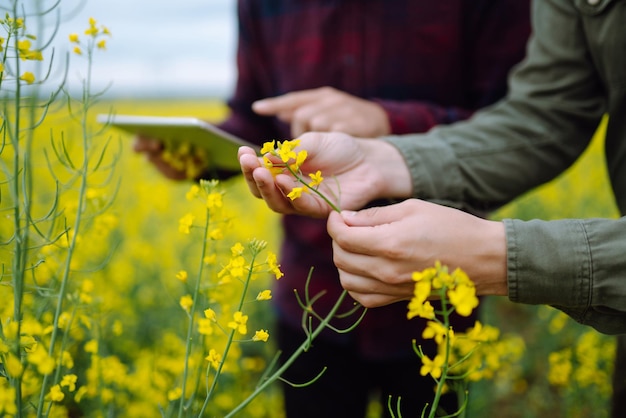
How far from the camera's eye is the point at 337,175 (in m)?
1.13

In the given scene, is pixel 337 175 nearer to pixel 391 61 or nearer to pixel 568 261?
pixel 568 261

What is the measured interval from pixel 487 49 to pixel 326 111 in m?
0.55

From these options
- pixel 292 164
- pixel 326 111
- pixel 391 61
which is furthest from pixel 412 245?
pixel 391 61

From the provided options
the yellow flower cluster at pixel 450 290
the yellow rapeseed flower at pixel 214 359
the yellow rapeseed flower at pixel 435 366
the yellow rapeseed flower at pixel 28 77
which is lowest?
the yellow rapeseed flower at pixel 214 359

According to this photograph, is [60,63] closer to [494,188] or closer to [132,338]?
[494,188]

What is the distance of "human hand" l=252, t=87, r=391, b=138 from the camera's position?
136 centimetres

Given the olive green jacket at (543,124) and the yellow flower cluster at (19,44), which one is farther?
the olive green jacket at (543,124)

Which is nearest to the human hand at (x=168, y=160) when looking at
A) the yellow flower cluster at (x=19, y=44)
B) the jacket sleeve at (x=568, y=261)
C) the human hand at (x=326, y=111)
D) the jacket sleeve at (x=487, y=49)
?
the human hand at (x=326, y=111)

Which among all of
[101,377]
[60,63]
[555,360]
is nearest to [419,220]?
[60,63]

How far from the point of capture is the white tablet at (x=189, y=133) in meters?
1.25

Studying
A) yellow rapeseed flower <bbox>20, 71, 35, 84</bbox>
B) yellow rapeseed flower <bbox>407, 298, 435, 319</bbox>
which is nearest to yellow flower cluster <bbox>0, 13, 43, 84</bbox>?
yellow rapeseed flower <bbox>20, 71, 35, 84</bbox>

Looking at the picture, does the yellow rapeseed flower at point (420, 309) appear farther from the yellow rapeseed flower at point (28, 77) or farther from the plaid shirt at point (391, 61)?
the plaid shirt at point (391, 61)

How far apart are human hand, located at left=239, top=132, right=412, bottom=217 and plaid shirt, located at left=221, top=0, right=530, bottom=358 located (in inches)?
12.1

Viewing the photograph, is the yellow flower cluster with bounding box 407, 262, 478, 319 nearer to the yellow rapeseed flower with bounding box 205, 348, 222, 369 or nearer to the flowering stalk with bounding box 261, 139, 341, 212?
the flowering stalk with bounding box 261, 139, 341, 212
